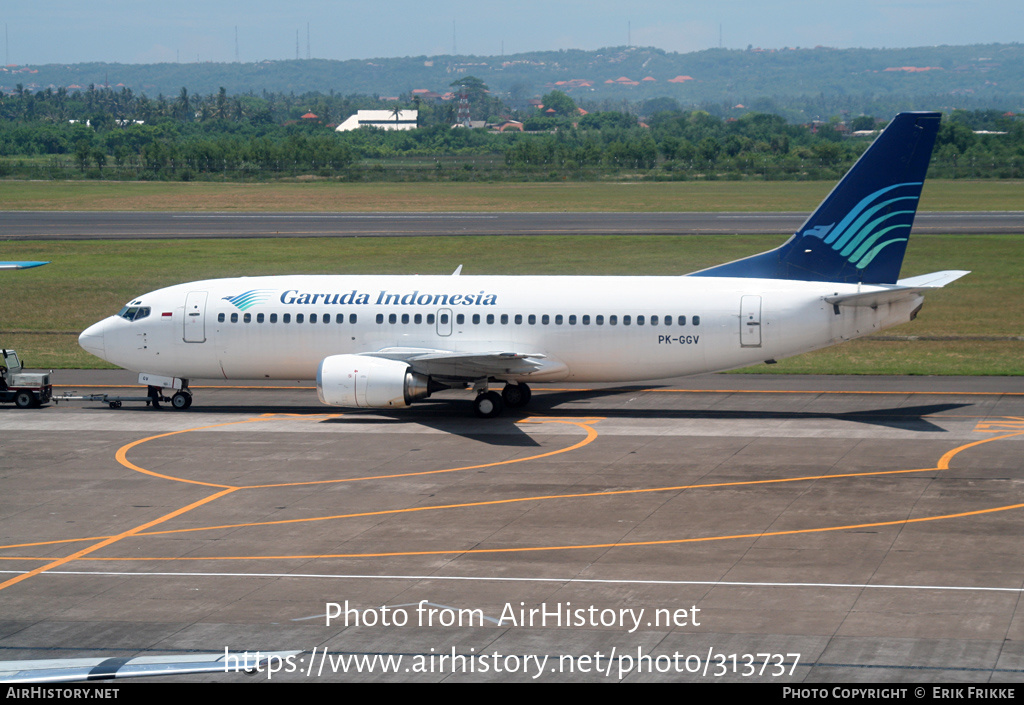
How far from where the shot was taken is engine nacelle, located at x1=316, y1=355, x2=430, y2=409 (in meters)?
38.6

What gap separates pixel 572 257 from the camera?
8088 centimetres

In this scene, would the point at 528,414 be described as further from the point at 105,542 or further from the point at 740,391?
the point at 105,542

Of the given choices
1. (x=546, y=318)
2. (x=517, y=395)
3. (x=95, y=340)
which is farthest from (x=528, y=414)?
(x=95, y=340)

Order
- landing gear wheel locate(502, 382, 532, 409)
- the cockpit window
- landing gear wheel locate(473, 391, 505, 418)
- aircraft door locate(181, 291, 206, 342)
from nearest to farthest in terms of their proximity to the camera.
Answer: landing gear wheel locate(473, 391, 505, 418), aircraft door locate(181, 291, 206, 342), landing gear wheel locate(502, 382, 532, 409), the cockpit window

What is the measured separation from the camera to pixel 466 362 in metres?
38.7

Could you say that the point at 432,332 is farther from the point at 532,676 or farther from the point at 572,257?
the point at 572,257

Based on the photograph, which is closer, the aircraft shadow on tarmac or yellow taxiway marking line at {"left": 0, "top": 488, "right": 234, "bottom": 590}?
yellow taxiway marking line at {"left": 0, "top": 488, "right": 234, "bottom": 590}

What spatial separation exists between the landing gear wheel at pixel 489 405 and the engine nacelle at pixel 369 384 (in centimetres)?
237

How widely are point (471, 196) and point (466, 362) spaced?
322ft

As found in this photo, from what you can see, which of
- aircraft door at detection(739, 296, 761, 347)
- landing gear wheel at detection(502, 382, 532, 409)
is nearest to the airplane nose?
landing gear wheel at detection(502, 382, 532, 409)

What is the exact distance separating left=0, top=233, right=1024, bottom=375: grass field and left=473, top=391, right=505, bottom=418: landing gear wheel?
14970 mm

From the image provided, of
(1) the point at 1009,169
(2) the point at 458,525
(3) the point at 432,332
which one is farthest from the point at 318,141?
(2) the point at 458,525

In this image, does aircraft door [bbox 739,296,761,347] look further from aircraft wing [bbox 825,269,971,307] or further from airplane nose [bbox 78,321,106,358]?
airplane nose [bbox 78,321,106,358]

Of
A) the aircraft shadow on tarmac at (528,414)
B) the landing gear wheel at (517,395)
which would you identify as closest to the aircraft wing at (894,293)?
the aircraft shadow on tarmac at (528,414)
